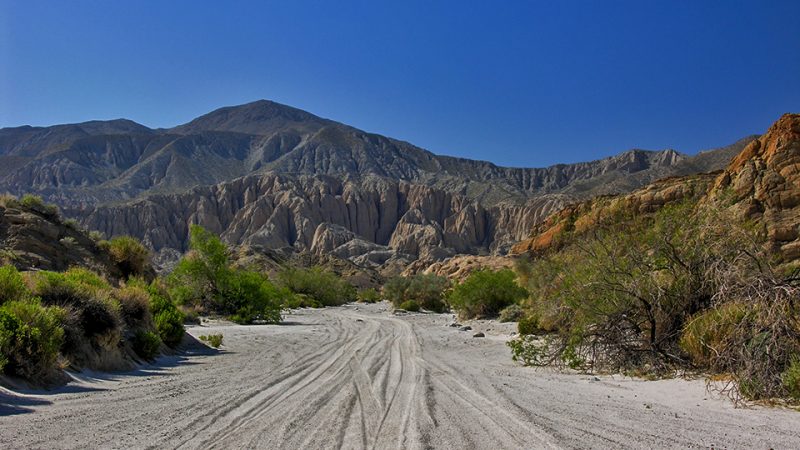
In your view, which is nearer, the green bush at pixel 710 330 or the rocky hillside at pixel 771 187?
the green bush at pixel 710 330

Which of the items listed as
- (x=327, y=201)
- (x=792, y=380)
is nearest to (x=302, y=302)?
(x=792, y=380)

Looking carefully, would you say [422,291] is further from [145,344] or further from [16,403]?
[16,403]

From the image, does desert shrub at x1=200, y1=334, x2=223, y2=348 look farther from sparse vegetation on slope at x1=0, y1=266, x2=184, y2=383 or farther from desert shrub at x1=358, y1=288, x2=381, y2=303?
desert shrub at x1=358, y1=288, x2=381, y2=303

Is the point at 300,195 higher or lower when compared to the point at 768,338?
higher

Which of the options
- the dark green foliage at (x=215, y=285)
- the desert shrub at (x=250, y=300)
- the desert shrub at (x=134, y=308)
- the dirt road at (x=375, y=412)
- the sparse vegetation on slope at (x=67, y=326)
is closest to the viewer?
the dirt road at (x=375, y=412)

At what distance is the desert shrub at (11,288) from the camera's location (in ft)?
29.4

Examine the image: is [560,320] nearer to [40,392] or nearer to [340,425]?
[340,425]

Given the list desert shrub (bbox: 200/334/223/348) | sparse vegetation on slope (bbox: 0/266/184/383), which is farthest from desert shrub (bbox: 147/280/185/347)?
desert shrub (bbox: 200/334/223/348)

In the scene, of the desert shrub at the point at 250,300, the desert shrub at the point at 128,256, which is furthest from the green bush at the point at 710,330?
the desert shrub at the point at 128,256

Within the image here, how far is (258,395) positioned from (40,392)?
2.77m

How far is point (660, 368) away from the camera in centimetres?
930

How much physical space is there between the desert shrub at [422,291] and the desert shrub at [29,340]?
130ft

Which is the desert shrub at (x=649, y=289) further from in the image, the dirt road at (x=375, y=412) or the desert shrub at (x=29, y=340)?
the desert shrub at (x=29, y=340)

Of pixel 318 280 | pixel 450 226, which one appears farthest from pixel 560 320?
pixel 450 226
